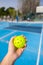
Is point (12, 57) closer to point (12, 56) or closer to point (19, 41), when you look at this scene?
point (12, 56)

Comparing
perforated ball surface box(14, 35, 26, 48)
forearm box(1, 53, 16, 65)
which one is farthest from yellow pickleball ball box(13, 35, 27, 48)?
forearm box(1, 53, 16, 65)

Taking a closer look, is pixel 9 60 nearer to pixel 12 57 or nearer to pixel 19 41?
pixel 12 57

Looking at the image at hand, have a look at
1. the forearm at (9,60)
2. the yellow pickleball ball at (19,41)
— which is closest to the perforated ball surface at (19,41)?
the yellow pickleball ball at (19,41)

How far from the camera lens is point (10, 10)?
68.9ft

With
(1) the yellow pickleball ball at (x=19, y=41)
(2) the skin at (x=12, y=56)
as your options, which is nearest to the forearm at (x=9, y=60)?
(2) the skin at (x=12, y=56)

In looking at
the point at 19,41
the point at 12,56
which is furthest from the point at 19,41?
the point at 12,56

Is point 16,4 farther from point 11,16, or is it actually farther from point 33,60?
point 33,60

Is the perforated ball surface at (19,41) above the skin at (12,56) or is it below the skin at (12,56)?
above

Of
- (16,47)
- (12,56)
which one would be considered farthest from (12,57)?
(16,47)

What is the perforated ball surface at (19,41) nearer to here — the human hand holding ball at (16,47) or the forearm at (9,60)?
the human hand holding ball at (16,47)

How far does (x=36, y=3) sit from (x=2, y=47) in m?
22.0

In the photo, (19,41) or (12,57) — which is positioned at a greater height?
(19,41)

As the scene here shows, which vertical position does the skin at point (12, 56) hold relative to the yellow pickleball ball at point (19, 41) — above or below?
below

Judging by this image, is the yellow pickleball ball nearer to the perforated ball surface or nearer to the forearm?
the perforated ball surface
